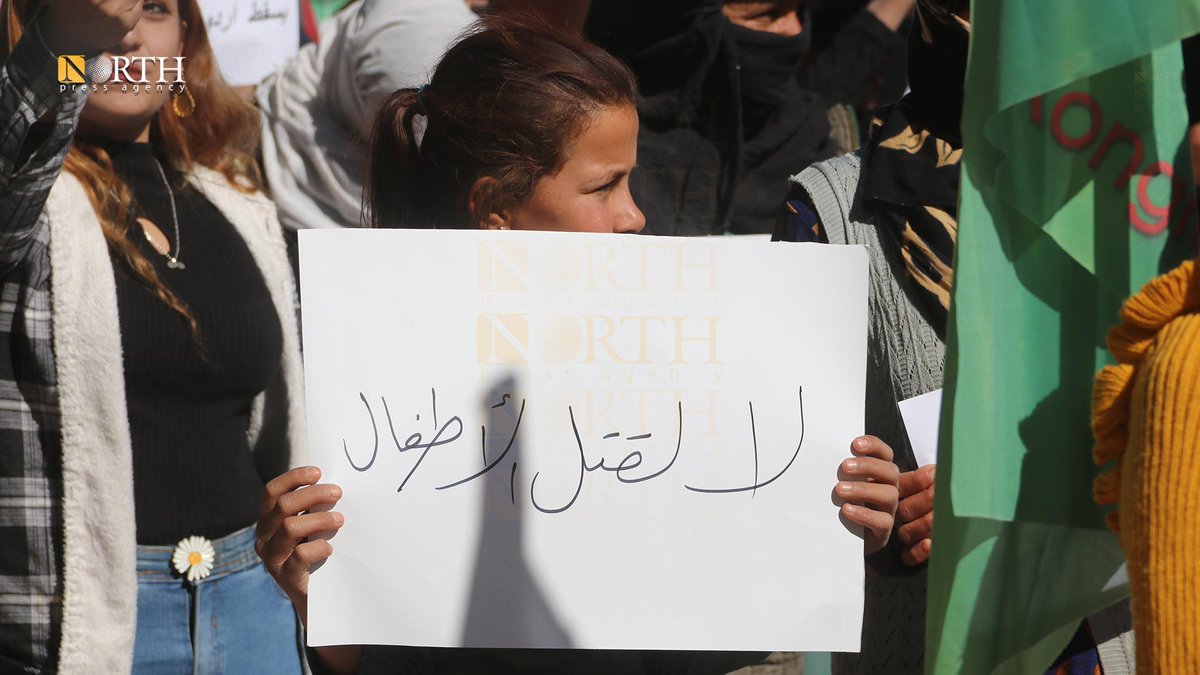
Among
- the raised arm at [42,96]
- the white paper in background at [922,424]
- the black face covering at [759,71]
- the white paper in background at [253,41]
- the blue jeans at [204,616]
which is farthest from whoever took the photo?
the white paper in background at [253,41]

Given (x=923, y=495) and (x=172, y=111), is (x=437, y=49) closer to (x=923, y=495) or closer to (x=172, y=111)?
(x=172, y=111)

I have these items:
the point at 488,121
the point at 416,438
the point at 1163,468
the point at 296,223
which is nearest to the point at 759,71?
the point at 296,223

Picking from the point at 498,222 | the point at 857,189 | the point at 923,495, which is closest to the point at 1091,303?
the point at 923,495

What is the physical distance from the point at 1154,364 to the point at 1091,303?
0.56ft

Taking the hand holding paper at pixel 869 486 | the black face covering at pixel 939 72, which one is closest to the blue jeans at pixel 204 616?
the hand holding paper at pixel 869 486

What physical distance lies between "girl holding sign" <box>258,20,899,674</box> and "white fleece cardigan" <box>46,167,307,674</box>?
0.68 meters

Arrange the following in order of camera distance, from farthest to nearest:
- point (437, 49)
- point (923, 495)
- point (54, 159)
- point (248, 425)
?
point (437, 49)
point (248, 425)
point (54, 159)
point (923, 495)

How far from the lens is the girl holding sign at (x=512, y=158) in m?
1.56

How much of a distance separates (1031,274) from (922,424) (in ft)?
1.45

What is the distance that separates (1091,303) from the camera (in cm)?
114

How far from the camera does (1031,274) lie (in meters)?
1.13

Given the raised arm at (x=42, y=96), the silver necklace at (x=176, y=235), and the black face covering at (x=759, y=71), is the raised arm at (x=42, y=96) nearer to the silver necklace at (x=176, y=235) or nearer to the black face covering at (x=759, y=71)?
the silver necklace at (x=176, y=235)

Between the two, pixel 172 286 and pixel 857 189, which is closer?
pixel 857 189

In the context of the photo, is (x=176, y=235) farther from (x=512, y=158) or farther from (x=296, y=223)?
(x=512, y=158)
